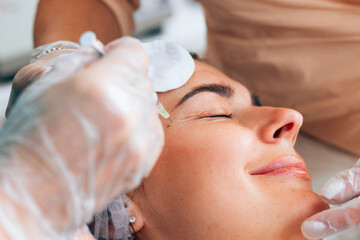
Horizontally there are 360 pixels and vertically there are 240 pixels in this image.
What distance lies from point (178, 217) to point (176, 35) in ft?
5.04

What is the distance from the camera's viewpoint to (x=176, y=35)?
226 centimetres

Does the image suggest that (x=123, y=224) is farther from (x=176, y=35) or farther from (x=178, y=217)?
(x=176, y=35)

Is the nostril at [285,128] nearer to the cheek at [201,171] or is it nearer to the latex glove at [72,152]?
the cheek at [201,171]

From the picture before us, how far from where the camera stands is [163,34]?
2.38 m

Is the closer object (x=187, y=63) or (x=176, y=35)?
(x=187, y=63)

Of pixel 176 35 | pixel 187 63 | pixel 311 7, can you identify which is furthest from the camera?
pixel 176 35

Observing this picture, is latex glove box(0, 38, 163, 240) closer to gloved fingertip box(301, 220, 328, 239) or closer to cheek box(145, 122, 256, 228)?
cheek box(145, 122, 256, 228)

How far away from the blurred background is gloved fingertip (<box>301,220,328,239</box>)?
729 millimetres

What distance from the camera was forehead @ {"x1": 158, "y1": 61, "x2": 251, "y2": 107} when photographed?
104 centimetres

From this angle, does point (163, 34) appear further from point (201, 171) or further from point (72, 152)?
point (72, 152)

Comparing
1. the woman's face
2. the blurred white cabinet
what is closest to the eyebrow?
the woman's face

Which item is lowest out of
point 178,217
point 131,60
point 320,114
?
point 320,114

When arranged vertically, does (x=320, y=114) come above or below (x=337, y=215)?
below

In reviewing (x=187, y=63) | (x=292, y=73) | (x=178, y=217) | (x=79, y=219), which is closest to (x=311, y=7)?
(x=292, y=73)
